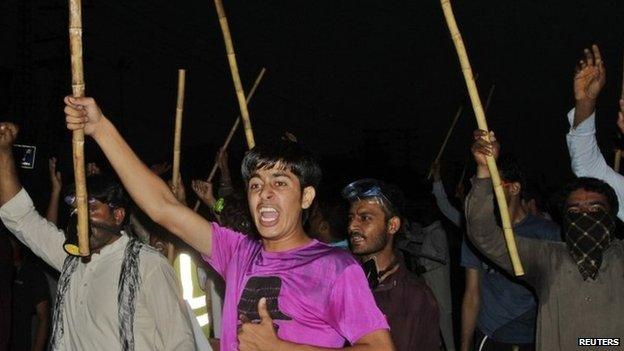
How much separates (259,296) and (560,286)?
189 cm

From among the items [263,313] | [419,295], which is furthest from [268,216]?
[419,295]

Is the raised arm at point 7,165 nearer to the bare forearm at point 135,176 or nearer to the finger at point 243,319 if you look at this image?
the bare forearm at point 135,176

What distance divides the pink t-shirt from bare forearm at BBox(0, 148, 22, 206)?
240 centimetres

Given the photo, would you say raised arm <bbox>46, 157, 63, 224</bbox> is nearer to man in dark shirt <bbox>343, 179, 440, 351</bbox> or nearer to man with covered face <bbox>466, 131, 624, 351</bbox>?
man in dark shirt <bbox>343, 179, 440, 351</bbox>

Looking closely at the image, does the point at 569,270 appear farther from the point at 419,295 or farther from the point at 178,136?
the point at 178,136

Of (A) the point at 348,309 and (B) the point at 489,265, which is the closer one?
(A) the point at 348,309

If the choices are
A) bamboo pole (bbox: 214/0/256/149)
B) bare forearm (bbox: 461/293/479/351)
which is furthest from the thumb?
bare forearm (bbox: 461/293/479/351)

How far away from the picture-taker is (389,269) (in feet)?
18.2

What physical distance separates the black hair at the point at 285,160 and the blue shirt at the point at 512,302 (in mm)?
2826

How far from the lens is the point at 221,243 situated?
376 cm

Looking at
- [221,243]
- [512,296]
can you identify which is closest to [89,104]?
[221,243]

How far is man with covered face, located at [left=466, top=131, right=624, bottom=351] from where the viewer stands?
450 centimetres

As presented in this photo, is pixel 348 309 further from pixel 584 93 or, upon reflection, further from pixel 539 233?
pixel 539 233

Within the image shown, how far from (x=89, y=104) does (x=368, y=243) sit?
7.93 feet
